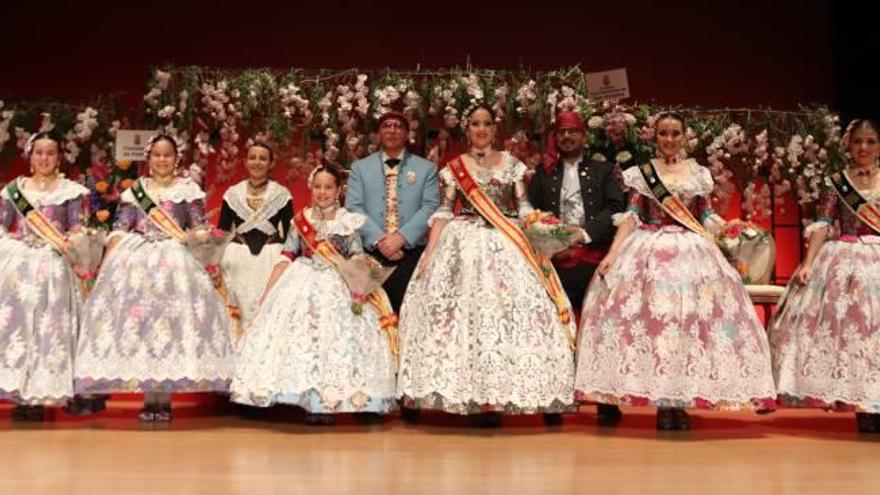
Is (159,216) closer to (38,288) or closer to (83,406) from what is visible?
(38,288)

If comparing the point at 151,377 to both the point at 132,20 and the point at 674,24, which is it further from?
the point at 674,24

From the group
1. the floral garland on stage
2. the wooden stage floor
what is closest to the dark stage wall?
the floral garland on stage

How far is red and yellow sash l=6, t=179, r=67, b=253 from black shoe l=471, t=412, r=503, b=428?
7.22 ft

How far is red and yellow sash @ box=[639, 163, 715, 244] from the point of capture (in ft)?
17.4

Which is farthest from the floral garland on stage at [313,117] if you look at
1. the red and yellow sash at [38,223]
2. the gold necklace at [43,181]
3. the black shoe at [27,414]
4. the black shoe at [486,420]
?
the black shoe at [486,420]

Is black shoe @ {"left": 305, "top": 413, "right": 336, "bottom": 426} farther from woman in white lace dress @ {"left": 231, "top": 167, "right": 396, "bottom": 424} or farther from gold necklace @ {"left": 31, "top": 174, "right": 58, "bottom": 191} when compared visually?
gold necklace @ {"left": 31, "top": 174, "right": 58, "bottom": 191}

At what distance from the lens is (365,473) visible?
393 cm

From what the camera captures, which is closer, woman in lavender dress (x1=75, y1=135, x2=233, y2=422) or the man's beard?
woman in lavender dress (x1=75, y1=135, x2=233, y2=422)

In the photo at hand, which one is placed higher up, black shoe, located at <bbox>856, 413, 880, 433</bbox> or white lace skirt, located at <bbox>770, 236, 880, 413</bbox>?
white lace skirt, located at <bbox>770, 236, 880, 413</bbox>

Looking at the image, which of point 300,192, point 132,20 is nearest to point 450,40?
point 300,192

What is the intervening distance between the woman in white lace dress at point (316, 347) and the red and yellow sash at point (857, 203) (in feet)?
7.46

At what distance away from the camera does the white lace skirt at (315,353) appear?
17.0ft

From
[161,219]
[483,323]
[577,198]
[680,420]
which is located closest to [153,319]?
[161,219]

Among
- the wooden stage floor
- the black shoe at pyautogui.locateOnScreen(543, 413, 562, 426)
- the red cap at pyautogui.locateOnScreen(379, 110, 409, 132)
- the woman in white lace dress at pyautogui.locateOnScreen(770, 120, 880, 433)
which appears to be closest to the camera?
the wooden stage floor
